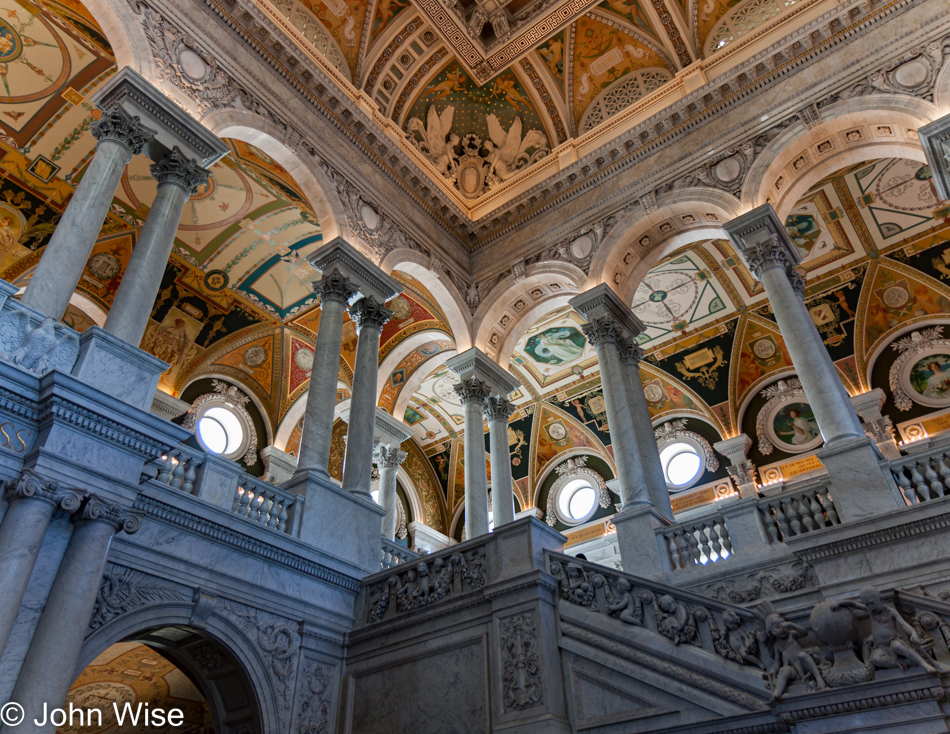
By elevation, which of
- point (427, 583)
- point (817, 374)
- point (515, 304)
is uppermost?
point (515, 304)

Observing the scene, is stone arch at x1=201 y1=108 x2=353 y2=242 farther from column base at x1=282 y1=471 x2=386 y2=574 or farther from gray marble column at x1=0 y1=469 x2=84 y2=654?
gray marble column at x1=0 y1=469 x2=84 y2=654

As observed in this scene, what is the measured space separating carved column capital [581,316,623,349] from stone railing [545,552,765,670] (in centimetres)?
→ 562

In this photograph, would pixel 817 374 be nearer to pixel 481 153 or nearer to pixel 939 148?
pixel 939 148

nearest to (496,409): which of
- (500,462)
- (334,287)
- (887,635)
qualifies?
(500,462)

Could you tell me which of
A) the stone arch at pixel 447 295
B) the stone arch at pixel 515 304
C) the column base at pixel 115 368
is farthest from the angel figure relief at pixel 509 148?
the column base at pixel 115 368

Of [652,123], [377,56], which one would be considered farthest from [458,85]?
[652,123]

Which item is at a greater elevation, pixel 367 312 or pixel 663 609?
pixel 367 312

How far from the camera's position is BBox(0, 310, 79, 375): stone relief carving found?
239 inches

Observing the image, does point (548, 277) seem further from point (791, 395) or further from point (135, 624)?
point (135, 624)

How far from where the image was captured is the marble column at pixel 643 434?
409 inches

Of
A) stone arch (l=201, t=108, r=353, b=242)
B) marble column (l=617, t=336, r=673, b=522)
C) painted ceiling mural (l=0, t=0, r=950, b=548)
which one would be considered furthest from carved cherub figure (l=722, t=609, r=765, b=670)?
painted ceiling mural (l=0, t=0, r=950, b=548)

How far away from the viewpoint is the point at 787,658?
16.1 feet

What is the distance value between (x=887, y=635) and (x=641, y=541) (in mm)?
4977

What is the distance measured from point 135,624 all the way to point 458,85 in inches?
472
